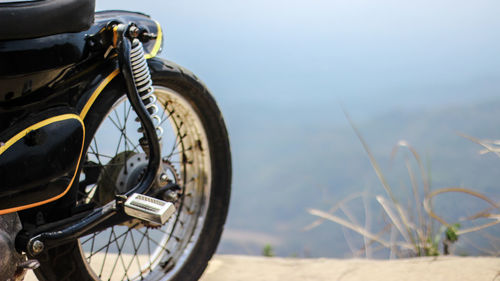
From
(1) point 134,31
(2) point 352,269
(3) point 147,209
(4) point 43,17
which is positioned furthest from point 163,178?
(2) point 352,269

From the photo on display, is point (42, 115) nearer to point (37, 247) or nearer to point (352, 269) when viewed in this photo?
point (37, 247)

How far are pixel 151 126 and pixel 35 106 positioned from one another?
357mm

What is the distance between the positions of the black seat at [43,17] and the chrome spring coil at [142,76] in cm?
20

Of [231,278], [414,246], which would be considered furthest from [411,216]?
[231,278]

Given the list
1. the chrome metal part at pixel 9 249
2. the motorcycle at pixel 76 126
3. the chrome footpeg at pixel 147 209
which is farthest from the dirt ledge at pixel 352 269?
the chrome metal part at pixel 9 249

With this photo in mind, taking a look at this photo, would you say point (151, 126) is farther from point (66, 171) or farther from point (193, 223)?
point (193, 223)

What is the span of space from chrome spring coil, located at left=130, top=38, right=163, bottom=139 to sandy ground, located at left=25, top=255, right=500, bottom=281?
3.43ft

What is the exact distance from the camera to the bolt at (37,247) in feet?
5.23

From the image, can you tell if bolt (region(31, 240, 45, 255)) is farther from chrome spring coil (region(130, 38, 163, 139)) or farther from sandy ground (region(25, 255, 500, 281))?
sandy ground (region(25, 255, 500, 281))

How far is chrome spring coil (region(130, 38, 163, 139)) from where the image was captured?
186cm

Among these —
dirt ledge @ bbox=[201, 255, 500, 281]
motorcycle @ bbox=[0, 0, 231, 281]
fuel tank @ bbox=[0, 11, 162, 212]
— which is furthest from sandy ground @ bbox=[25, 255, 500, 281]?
fuel tank @ bbox=[0, 11, 162, 212]

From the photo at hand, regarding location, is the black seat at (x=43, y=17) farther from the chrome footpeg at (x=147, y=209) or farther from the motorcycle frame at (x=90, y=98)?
the chrome footpeg at (x=147, y=209)

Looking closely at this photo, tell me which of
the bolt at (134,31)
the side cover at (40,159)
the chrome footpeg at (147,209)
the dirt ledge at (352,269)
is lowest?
the dirt ledge at (352,269)

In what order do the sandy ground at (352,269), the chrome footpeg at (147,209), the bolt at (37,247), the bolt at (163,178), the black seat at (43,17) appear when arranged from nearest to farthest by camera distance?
the black seat at (43,17)
the bolt at (37,247)
the chrome footpeg at (147,209)
the bolt at (163,178)
the sandy ground at (352,269)
